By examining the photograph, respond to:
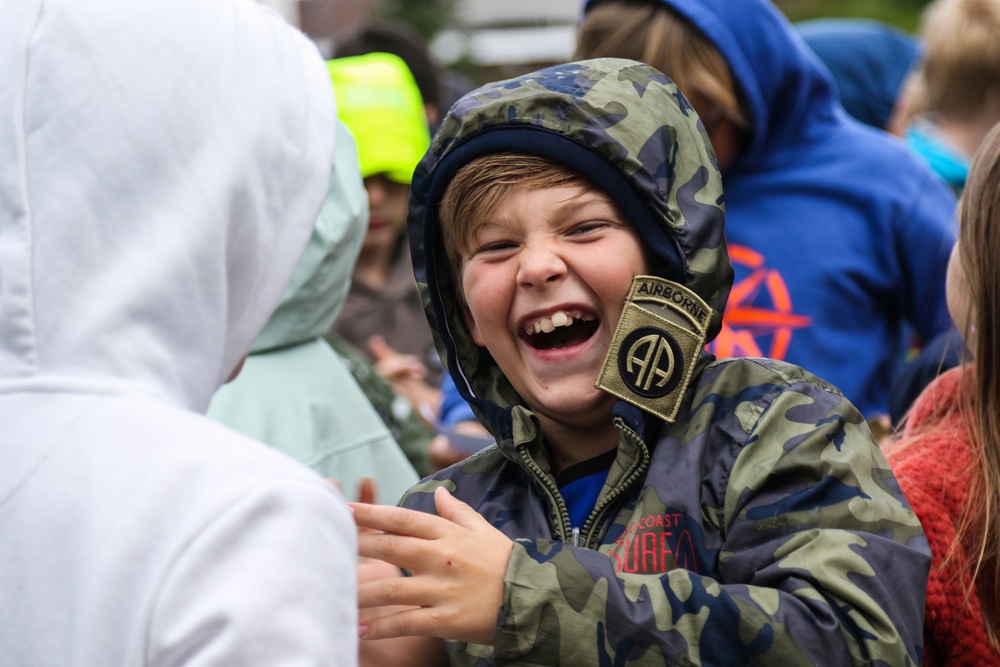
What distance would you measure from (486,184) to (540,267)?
0.20 meters

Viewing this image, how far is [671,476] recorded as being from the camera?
1.84 m

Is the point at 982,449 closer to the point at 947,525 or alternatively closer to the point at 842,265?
the point at 947,525

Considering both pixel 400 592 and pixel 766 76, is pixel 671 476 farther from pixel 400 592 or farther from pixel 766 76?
pixel 766 76

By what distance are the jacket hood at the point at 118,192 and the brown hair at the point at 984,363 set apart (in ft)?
4.38

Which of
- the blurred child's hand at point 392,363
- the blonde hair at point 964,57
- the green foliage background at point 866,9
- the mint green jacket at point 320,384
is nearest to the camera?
the mint green jacket at point 320,384

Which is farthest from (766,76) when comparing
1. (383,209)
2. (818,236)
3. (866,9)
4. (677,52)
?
(866,9)

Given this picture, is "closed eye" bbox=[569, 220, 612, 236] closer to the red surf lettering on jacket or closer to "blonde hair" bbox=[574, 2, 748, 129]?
the red surf lettering on jacket

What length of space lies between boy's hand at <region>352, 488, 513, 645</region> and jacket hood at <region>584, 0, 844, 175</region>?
6.67ft

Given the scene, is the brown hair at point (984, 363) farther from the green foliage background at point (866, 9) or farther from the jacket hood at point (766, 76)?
the green foliage background at point (866, 9)

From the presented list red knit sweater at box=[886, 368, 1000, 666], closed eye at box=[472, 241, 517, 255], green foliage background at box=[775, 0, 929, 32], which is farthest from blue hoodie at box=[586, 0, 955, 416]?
green foliage background at box=[775, 0, 929, 32]

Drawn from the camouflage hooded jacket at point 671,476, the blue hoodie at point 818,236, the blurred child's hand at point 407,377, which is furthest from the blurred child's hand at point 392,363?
the camouflage hooded jacket at point 671,476

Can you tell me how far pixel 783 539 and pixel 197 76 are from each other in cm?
103

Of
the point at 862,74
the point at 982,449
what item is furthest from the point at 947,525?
the point at 862,74

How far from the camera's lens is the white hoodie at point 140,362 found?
122 centimetres
